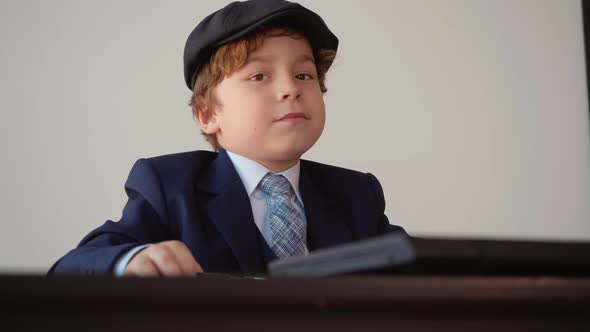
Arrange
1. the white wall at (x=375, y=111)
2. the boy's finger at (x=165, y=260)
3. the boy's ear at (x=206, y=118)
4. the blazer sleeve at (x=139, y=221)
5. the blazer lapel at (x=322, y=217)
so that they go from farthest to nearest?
the white wall at (x=375, y=111) → the boy's ear at (x=206, y=118) → the blazer lapel at (x=322, y=217) → the blazer sleeve at (x=139, y=221) → the boy's finger at (x=165, y=260)

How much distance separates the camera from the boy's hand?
61cm

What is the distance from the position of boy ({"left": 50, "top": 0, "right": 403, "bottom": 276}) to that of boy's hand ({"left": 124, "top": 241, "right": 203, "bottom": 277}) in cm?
25

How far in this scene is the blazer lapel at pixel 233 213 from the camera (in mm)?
899

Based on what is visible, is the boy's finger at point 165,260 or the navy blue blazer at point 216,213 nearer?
the boy's finger at point 165,260

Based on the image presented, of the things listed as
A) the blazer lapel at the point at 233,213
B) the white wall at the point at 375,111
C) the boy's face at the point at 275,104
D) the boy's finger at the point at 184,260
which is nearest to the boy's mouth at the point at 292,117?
the boy's face at the point at 275,104

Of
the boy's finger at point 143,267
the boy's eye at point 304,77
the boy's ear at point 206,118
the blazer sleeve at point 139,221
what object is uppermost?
the boy's eye at point 304,77

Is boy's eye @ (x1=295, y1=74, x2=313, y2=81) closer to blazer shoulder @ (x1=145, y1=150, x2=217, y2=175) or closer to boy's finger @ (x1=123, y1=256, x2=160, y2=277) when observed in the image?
blazer shoulder @ (x1=145, y1=150, x2=217, y2=175)

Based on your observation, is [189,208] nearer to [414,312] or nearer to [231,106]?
[231,106]

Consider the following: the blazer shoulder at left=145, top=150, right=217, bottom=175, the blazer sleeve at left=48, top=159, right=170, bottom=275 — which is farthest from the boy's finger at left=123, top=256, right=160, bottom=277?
the blazer shoulder at left=145, top=150, right=217, bottom=175

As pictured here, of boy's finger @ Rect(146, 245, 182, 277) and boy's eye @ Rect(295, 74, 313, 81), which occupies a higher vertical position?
boy's eye @ Rect(295, 74, 313, 81)

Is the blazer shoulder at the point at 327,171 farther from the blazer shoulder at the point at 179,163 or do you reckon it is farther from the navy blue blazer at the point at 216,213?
the blazer shoulder at the point at 179,163

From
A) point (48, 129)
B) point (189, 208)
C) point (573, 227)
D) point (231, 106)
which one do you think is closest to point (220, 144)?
point (231, 106)

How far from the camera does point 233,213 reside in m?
0.94

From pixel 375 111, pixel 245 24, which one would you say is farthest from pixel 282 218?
pixel 375 111
